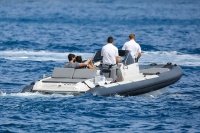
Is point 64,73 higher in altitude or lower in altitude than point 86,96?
higher

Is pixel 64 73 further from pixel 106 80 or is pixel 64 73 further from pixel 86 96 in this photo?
pixel 86 96

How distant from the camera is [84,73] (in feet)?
86.6

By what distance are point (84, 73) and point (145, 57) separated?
50.6ft

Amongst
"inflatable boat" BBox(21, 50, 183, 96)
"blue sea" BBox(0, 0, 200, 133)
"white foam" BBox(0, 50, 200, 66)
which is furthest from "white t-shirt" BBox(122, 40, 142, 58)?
"white foam" BBox(0, 50, 200, 66)

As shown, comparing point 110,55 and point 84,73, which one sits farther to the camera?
point 110,55

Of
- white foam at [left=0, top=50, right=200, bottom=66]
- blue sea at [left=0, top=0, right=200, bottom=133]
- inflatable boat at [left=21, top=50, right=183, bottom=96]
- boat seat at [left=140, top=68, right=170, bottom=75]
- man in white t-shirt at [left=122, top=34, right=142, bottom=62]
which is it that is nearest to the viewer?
blue sea at [left=0, top=0, right=200, bottom=133]

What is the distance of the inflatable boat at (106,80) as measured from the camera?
25656 mm

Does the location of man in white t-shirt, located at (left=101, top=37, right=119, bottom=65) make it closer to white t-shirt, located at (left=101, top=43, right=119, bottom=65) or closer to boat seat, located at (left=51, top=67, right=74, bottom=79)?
white t-shirt, located at (left=101, top=43, right=119, bottom=65)

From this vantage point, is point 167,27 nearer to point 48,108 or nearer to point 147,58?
point 147,58

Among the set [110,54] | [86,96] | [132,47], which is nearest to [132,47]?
[132,47]

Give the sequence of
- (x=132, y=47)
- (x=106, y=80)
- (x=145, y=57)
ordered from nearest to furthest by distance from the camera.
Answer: (x=106, y=80) < (x=132, y=47) < (x=145, y=57)

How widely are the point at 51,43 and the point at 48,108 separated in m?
25.8

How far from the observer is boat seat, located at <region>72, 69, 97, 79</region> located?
26.3m

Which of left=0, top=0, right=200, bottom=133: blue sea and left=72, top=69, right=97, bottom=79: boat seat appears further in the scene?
left=72, top=69, right=97, bottom=79: boat seat
